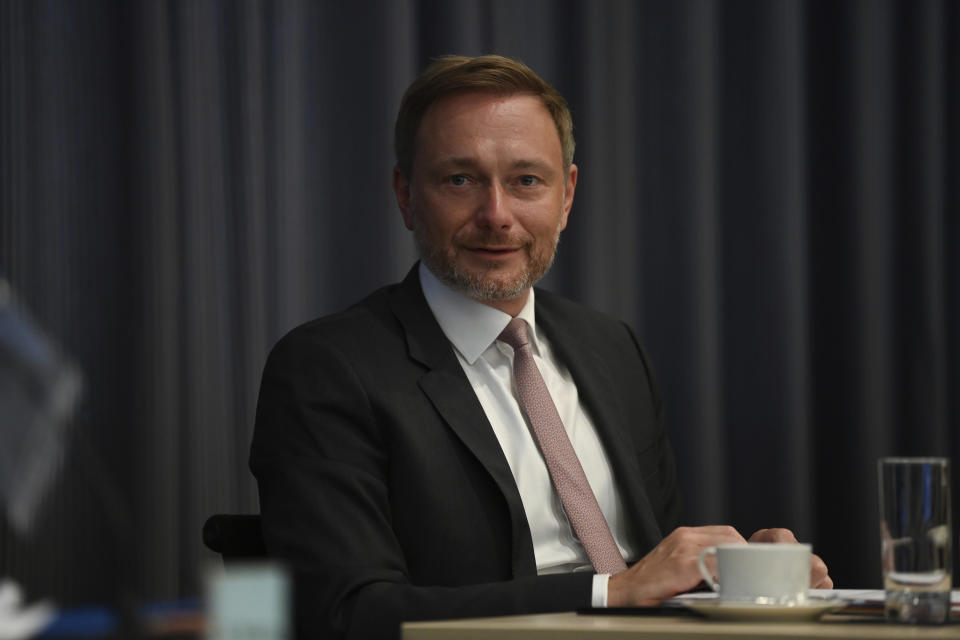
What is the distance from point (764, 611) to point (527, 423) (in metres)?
0.78

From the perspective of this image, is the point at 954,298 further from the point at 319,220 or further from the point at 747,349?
the point at 319,220

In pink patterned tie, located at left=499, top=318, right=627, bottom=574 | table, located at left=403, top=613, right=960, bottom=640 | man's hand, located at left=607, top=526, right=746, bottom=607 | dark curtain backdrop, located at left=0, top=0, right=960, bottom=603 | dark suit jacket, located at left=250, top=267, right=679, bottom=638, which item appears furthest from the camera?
dark curtain backdrop, located at left=0, top=0, right=960, bottom=603

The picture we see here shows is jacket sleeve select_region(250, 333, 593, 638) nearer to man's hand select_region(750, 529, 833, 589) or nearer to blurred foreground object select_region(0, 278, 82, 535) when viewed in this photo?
man's hand select_region(750, 529, 833, 589)

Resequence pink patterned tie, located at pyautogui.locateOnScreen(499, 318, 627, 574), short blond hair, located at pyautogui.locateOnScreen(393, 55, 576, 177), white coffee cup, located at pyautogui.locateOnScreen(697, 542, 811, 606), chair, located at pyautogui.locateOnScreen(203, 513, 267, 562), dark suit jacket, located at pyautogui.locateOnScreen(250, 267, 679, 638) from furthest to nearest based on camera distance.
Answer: short blond hair, located at pyautogui.locateOnScreen(393, 55, 576, 177) < pink patterned tie, located at pyautogui.locateOnScreen(499, 318, 627, 574) < chair, located at pyautogui.locateOnScreen(203, 513, 267, 562) < dark suit jacket, located at pyautogui.locateOnScreen(250, 267, 679, 638) < white coffee cup, located at pyautogui.locateOnScreen(697, 542, 811, 606)

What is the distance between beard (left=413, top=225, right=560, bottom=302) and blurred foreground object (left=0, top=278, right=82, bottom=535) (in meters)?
1.11

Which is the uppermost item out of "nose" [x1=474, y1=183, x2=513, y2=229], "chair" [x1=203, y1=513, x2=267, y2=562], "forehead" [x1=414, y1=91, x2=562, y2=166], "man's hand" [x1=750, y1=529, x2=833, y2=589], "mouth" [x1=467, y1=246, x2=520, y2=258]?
"forehead" [x1=414, y1=91, x2=562, y2=166]

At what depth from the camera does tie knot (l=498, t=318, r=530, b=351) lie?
1777mm

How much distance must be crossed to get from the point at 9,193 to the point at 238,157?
0.42 meters

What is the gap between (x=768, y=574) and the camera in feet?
3.38

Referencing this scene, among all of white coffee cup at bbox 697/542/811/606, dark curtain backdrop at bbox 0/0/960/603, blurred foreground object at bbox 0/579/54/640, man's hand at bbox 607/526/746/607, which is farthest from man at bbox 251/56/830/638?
blurred foreground object at bbox 0/579/54/640

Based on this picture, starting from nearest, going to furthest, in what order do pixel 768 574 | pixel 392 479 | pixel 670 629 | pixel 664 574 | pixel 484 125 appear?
pixel 670 629 < pixel 768 574 < pixel 664 574 < pixel 392 479 < pixel 484 125

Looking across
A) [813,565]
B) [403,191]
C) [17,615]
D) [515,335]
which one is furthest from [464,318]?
[17,615]

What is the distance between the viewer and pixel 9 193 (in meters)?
2.00

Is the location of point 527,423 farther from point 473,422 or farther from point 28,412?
point 28,412
